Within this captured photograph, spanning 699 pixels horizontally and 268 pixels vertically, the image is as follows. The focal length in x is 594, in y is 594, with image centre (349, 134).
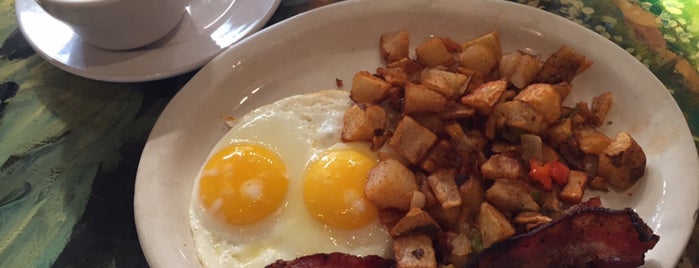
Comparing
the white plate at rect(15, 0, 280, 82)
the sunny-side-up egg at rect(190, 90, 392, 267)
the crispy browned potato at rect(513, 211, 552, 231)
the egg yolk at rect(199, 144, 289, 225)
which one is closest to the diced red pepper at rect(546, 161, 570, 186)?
the crispy browned potato at rect(513, 211, 552, 231)

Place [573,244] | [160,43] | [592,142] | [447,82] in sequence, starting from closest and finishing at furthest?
1. [573,244]
2. [592,142]
3. [447,82]
4. [160,43]

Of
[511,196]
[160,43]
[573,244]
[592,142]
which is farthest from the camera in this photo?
[160,43]

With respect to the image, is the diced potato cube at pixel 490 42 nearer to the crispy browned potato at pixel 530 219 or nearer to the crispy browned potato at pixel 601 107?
the crispy browned potato at pixel 601 107

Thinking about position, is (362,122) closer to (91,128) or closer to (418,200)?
(418,200)

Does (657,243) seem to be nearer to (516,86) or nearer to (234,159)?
(516,86)

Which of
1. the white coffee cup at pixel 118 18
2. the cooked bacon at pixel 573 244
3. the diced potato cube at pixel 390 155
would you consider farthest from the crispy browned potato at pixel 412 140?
the white coffee cup at pixel 118 18

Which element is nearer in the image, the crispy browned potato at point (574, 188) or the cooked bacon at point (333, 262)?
the cooked bacon at point (333, 262)

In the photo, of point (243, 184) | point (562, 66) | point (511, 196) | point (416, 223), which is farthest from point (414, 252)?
point (562, 66)
